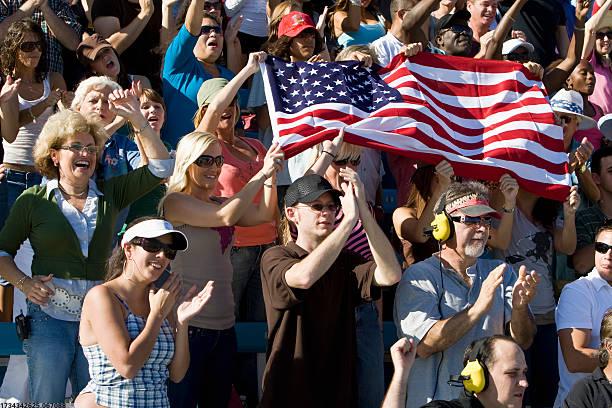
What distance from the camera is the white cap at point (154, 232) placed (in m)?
7.37

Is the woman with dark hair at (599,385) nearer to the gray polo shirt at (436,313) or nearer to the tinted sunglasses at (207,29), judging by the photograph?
the gray polo shirt at (436,313)

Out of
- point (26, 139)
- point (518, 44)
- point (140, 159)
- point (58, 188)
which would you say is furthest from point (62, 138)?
point (518, 44)

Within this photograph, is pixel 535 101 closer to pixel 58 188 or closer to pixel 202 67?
pixel 202 67

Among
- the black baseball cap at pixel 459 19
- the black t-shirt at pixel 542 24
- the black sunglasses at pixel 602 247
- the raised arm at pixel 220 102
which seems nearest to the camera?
the black sunglasses at pixel 602 247

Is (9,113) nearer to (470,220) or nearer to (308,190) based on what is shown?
(308,190)

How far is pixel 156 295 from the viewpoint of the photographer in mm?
7117

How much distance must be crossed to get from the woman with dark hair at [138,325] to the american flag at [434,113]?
5.60 ft

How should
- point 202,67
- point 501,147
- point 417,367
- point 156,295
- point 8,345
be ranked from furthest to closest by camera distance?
point 202,67 < point 501,147 < point 8,345 < point 417,367 < point 156,295

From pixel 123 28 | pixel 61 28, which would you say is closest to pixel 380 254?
pixel 61 28

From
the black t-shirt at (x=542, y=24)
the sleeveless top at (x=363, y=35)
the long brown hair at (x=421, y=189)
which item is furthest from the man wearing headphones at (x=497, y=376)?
the black t-shirt at (x=542, y=24)

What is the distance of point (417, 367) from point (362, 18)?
18.0 feet

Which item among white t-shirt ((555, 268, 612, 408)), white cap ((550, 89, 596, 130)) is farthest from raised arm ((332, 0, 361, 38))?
white t-shirt ((555, 268, 612, 408))

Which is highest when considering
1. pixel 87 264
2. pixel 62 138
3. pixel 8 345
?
pixel 62 138

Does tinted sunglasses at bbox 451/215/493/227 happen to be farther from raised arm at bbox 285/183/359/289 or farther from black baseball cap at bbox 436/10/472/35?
black baseball cap at bbox 436/10/472/35
